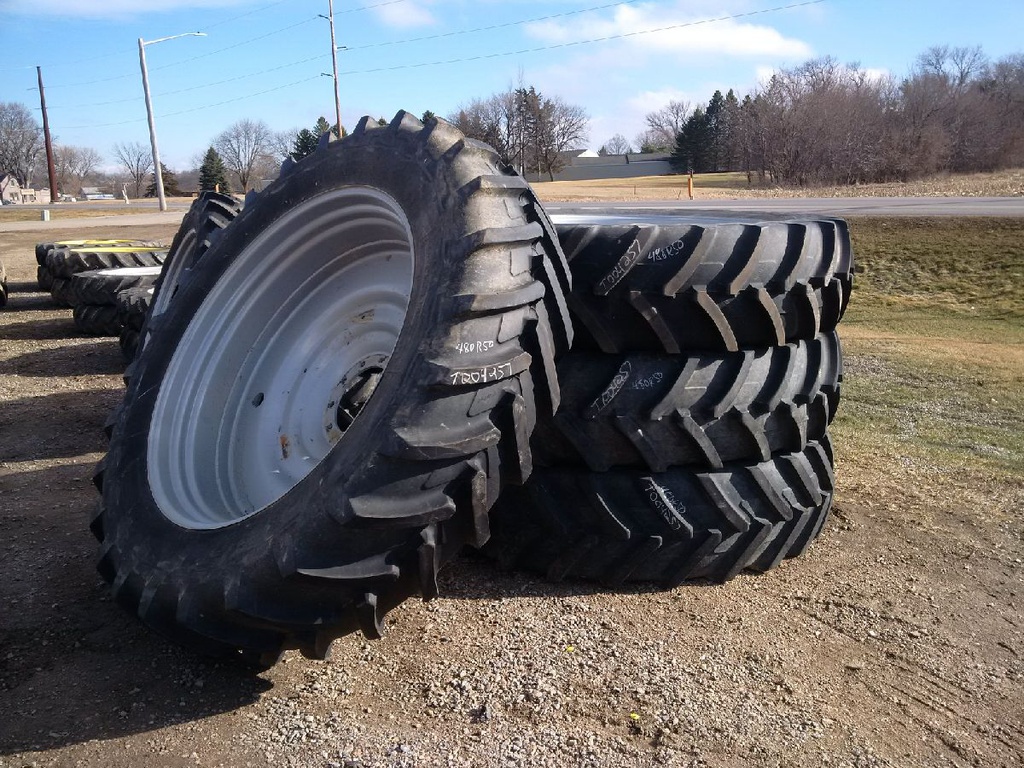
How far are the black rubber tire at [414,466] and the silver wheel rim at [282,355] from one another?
749 millimetres

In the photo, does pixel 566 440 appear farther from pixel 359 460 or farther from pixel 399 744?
pixel 399 744

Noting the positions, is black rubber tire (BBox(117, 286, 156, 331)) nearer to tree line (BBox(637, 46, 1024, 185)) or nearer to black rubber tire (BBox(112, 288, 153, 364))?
black rubber tire (BBox(112, 288, 153, 364))

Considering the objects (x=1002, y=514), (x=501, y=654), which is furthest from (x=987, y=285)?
(x=501, y=654)

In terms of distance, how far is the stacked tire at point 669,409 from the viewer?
3285mm

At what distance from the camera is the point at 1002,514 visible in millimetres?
4352

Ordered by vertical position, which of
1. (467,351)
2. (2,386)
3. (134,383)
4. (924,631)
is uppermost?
(467,351)

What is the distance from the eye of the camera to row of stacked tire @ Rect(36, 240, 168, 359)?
780 cm

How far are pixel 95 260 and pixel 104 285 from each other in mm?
2454

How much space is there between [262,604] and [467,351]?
3.13 feet

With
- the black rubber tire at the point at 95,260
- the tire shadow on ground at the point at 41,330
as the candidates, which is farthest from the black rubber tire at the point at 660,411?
the black rubber tire at the point at 95,260

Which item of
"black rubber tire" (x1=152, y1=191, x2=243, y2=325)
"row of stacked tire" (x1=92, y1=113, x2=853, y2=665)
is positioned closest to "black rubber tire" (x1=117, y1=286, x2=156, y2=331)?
"black rubber tire" (x1=152, y1=191, x2=243, y2=325)

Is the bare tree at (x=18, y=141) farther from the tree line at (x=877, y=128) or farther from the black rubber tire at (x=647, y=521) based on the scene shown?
the black rubber tire at (x=647, y=521)

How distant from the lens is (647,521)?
3373 millimetres

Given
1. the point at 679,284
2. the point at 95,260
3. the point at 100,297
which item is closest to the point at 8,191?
the point at 95,260
